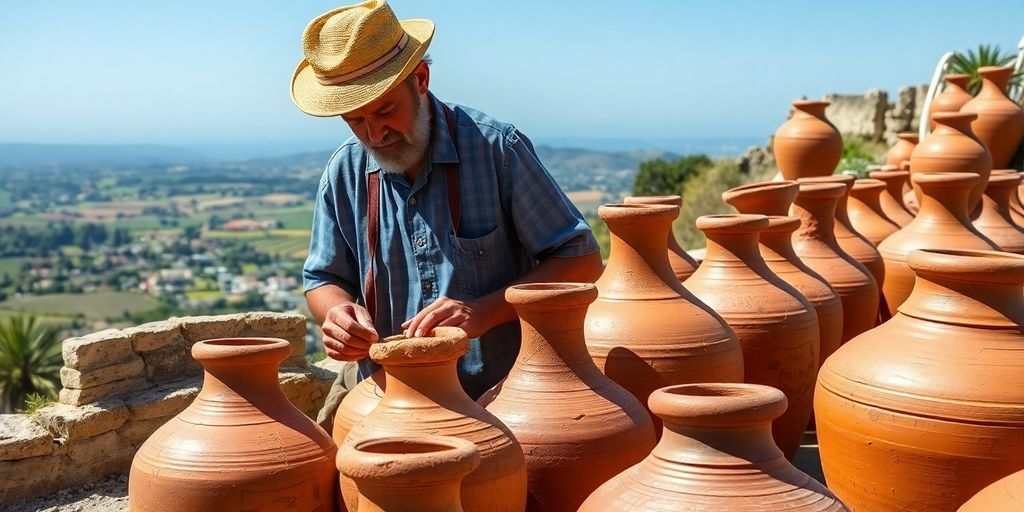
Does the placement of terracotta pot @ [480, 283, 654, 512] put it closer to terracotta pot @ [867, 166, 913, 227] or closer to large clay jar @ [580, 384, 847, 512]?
large clay jar @ [580, 384, 847, 512]

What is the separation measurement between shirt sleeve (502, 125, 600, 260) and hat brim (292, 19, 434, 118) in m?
0.48

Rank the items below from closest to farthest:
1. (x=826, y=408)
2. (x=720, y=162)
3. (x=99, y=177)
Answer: (x=826, y=408), (x=720, y=162), (x=99, y=177)

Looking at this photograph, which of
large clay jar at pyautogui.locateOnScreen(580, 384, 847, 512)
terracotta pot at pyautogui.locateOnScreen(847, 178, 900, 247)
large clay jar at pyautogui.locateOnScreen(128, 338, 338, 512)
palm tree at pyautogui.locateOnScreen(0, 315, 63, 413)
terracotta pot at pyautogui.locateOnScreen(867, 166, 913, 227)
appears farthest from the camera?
palm tree at pyautogui.locateOnScreen(0, 315, 63, 413)

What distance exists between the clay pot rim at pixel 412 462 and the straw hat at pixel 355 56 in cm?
142

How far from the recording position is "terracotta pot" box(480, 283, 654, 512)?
10.5ft

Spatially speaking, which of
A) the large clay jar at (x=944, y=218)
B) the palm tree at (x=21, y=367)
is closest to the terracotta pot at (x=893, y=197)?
the large clay jar at (x=944, y=218)

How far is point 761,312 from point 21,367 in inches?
434

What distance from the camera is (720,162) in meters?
30.8

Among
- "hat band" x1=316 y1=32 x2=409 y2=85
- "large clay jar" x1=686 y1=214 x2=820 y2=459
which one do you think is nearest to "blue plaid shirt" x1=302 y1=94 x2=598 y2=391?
"hat band" x1=316 y1=32 x2=409 y2=85

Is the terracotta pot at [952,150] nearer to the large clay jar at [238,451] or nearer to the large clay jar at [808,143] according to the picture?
the large clay jar at [808,143]

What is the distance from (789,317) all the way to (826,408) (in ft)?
3.18

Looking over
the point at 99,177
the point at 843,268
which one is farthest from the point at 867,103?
the point at 99,177

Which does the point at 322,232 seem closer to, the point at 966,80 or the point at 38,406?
the point at 38,406

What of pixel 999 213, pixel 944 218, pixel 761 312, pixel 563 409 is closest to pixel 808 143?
pixel 999 213
